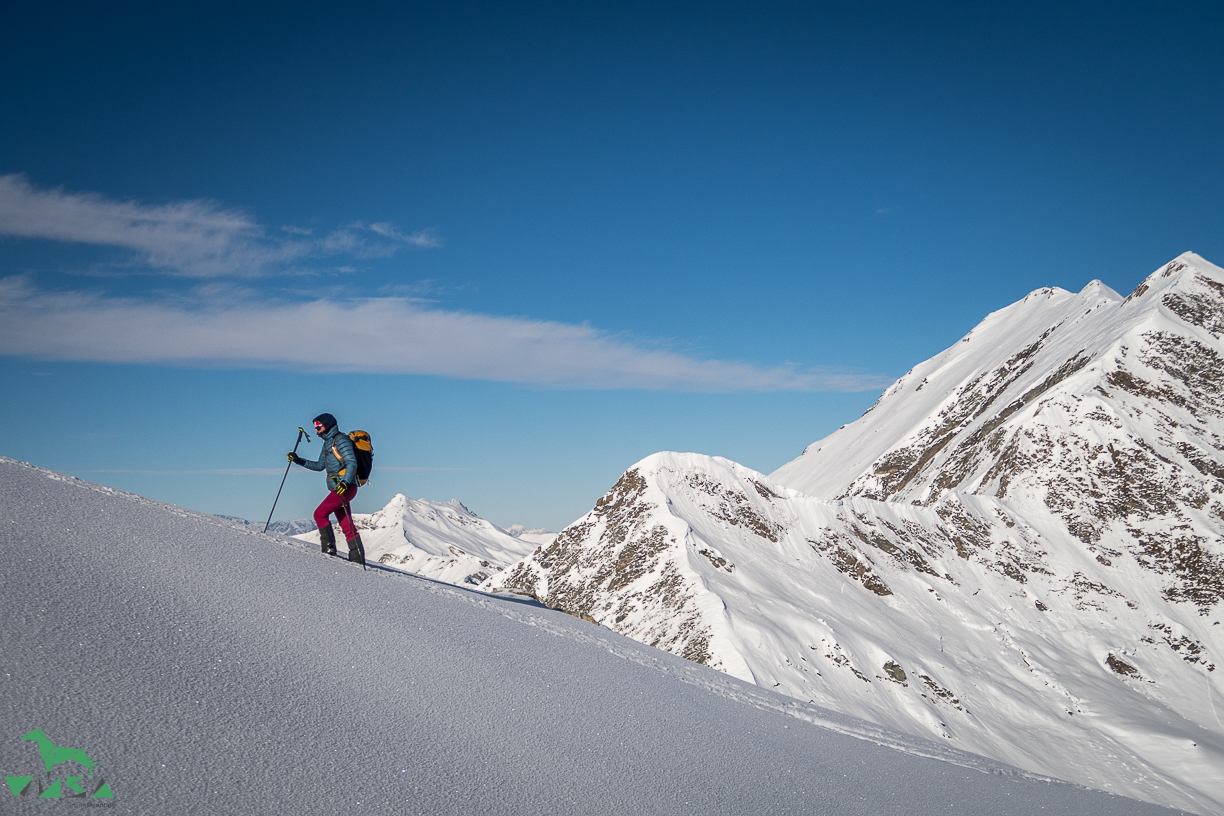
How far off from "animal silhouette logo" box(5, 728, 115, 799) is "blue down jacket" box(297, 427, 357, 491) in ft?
18.8

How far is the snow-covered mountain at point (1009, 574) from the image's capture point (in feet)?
97.6

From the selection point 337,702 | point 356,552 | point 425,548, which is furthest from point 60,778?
point 425,548

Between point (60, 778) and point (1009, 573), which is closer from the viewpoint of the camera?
point (60, 778)

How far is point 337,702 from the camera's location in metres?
5.93

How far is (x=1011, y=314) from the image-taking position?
12025 cm

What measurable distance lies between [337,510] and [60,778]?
20.3 feet

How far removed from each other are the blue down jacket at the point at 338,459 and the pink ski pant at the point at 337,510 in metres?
0.16

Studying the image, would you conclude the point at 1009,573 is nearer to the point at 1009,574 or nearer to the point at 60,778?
the point at 1009,574

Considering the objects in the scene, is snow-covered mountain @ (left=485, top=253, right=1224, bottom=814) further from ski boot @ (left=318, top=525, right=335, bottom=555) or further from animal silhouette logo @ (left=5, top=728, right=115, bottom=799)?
animal silhouette logo @ (left=5, top=728, right=115, bottom=799)

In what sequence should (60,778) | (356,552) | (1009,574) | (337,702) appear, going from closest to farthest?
(60,778)
(337,702)
(356,552)
(1009,574)

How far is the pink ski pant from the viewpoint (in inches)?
389

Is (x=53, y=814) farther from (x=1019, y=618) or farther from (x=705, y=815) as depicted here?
(x=1019, y=618)

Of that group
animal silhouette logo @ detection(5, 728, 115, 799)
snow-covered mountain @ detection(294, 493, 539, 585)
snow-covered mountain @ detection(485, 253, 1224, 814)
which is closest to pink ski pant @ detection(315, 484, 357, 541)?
animal silhouette logo @ detection(5, 728, 115, 799)

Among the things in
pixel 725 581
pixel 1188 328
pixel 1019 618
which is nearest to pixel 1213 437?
pixel 1188 328
